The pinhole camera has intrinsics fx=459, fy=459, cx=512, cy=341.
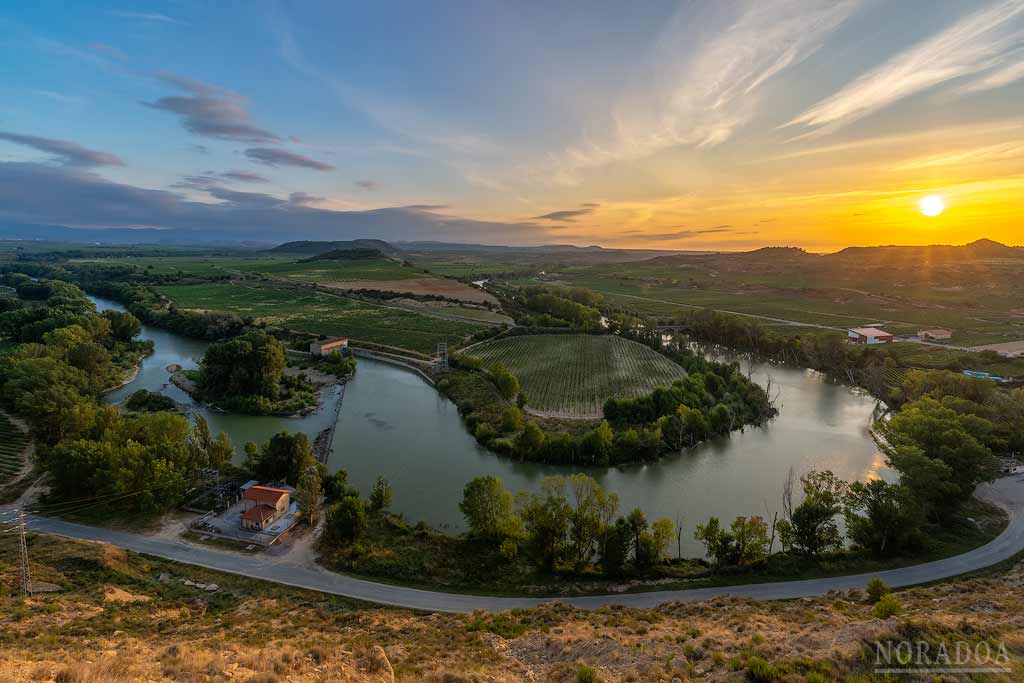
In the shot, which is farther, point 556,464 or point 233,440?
point 233,440

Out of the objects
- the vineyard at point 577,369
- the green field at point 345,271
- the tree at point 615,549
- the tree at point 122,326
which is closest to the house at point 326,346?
the vineyard at point 577,369

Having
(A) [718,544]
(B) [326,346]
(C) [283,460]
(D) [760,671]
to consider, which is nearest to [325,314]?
(B) [326,346]

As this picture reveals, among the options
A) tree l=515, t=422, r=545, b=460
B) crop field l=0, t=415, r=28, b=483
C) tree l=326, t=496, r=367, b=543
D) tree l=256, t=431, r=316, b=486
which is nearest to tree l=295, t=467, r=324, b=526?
tree l=326, t=496, r=367, b=543

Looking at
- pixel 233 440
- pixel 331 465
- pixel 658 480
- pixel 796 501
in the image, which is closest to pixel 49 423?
pixel 233 440

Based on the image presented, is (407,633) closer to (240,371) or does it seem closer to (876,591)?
(876,591)

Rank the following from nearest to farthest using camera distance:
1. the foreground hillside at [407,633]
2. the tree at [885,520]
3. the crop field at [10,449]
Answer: the foreground hillside at [407,633]
the tree at [885,520]
the crop field at [10,449]

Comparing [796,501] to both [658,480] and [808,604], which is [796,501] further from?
[808,604]

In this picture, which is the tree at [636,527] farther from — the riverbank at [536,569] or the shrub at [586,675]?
the shrub at [586,675]
